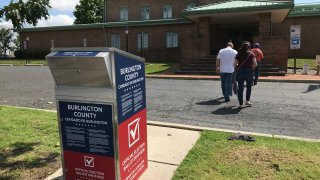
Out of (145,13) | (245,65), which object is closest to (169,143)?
(245,65)

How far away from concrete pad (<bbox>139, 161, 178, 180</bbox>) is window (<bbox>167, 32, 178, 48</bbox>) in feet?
93.1

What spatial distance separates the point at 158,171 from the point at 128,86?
1.37 m

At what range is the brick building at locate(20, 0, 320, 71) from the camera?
19172 mm

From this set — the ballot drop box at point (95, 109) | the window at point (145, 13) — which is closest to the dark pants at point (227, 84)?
the ballot drop box at point (95, 109)

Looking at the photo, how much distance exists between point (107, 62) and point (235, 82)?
645 centimetres

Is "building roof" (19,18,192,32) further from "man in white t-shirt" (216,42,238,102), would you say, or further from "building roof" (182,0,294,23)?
"man in white t-shirt" (216,42,238,102)

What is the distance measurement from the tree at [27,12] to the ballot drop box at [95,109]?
1.47 meters

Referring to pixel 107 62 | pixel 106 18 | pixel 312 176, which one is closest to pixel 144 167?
pixel 107 62

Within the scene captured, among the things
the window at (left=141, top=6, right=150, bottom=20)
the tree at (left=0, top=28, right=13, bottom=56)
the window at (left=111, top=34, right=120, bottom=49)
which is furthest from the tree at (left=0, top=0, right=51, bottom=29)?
the tree at (left=0, top=28, right=13, bottom=56)

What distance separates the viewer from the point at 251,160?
15.7ft

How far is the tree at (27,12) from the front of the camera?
4957 millimetres

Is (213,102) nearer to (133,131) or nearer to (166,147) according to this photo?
(166,147)

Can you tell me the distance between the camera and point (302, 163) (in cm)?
462

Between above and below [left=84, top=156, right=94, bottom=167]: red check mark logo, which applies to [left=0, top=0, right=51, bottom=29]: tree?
above
